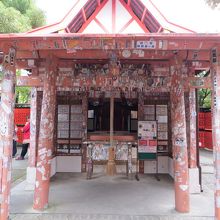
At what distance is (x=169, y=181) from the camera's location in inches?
317

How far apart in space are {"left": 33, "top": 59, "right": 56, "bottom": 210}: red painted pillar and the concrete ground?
30 cm

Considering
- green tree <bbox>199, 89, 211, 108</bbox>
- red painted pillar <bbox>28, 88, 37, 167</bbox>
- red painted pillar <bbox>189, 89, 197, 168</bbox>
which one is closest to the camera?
red painted pillar <bbox>189, 89, 197, 168</bbox>

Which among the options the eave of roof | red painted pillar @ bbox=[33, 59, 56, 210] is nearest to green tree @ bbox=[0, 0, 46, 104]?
the eave of roof

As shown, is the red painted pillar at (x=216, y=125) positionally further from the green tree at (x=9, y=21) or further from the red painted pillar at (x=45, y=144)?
the green tree at (x=9, y=21)

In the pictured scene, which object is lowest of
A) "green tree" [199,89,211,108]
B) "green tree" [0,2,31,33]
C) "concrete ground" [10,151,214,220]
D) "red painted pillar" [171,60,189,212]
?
"concrete ground" [10,151,214,220]

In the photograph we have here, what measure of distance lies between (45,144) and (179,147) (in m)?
2.73

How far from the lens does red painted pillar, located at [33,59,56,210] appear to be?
18.1 ft

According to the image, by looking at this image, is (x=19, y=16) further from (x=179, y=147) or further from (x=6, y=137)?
(x=179, y=147)

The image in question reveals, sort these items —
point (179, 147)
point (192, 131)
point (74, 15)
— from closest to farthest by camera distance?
point (179, 147)
point (74, 15)
point (192, 131)

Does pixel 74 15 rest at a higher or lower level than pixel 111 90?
higher

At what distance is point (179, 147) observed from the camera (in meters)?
5.54

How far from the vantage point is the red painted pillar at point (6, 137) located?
4688mm

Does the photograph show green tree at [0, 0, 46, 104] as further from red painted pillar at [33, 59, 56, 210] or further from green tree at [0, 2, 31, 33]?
red painted pillar at [33, 59, 56, 210]

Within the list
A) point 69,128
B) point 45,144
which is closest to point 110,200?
point 45,144
